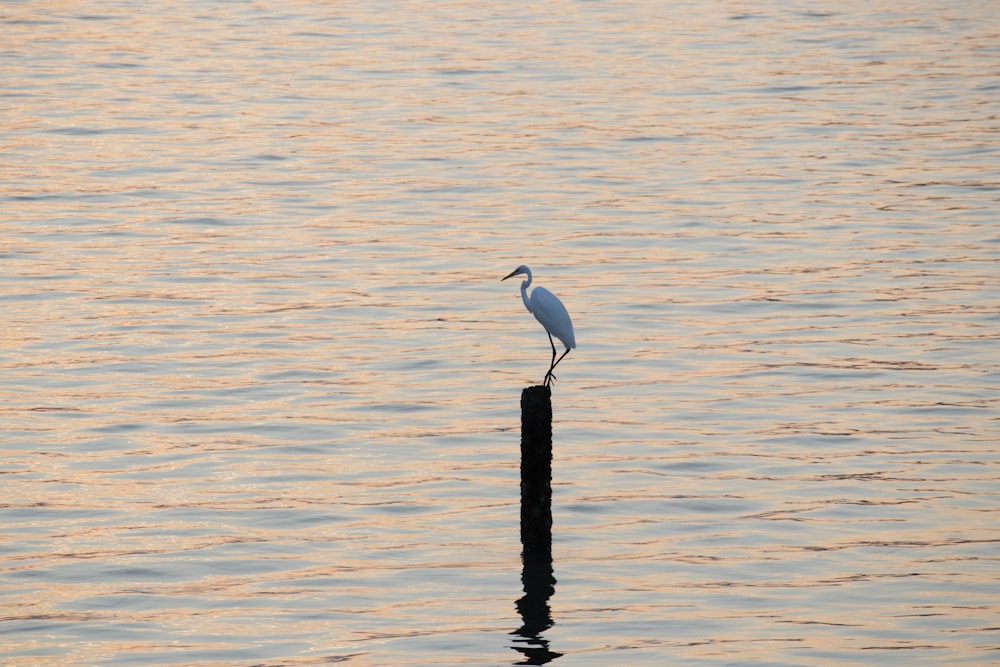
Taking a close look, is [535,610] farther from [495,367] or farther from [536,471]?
[495,367]

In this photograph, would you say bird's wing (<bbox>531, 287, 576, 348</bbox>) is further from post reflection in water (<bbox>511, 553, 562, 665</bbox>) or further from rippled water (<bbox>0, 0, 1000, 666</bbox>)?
post reflection in water (<bbox>511, 553, 562, 665</bbox>)

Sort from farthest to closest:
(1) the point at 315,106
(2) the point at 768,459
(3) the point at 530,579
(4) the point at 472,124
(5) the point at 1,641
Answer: (1) the point at 315,106
(4) the point at 472,124
(2) the point at 768,459
(3) the point at 530,579
(5) the point at 1,641

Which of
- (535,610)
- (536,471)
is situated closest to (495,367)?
(535,610)

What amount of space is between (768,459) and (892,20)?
40083mm

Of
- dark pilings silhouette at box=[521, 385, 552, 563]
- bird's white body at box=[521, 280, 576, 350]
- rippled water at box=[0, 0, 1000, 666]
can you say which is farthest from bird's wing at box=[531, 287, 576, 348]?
Answer: dark pilings silhouette at box=[521, 385, 552, 563]

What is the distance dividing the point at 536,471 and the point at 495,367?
8.67 metres

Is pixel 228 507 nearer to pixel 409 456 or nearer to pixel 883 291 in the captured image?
pixel 409 456

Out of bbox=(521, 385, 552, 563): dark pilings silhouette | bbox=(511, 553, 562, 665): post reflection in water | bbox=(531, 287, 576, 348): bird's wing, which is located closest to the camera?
bbox=(521, 385, 552, 563): dark pilings silhouette

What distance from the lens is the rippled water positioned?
14117 mm

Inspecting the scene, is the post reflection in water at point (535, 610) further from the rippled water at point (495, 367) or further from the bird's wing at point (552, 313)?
the bird's wing at point (552, 313)

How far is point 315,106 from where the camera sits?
140 ft

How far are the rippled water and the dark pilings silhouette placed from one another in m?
0.60

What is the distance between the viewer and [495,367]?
853 inches

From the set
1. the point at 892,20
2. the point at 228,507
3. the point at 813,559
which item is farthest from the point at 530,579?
the point at 892,20
